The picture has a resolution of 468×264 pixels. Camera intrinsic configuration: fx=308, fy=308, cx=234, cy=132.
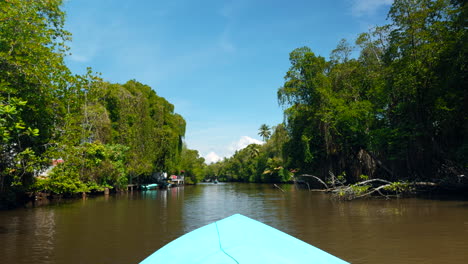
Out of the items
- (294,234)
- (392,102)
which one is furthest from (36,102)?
(392,102)

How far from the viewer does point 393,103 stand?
2542cm

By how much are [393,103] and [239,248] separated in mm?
27500

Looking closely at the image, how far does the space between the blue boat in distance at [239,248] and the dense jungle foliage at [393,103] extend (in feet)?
64.0

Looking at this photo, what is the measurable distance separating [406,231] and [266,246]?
409 inches

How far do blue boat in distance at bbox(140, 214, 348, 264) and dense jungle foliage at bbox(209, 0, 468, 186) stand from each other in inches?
768

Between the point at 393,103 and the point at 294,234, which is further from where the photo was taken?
the point at 393,103

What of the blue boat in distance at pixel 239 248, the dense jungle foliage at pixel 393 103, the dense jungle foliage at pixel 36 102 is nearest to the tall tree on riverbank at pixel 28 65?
the dense jungle foliage at pixel 36 102

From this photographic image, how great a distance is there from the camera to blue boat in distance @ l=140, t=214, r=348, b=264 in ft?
4.65

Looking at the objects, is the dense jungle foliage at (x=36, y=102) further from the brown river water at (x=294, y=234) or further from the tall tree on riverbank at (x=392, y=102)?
the tall tree on riverbank at (x=392, y=102)

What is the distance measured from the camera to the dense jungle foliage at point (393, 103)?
19203mm

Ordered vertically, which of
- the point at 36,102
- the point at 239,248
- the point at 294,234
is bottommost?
the point at 294,234

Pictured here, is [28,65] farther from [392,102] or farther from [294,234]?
[392,102]

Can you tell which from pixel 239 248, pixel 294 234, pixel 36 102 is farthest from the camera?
pixel 36 102

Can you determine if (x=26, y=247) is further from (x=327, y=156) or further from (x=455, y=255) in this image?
(x=327, y=156)
